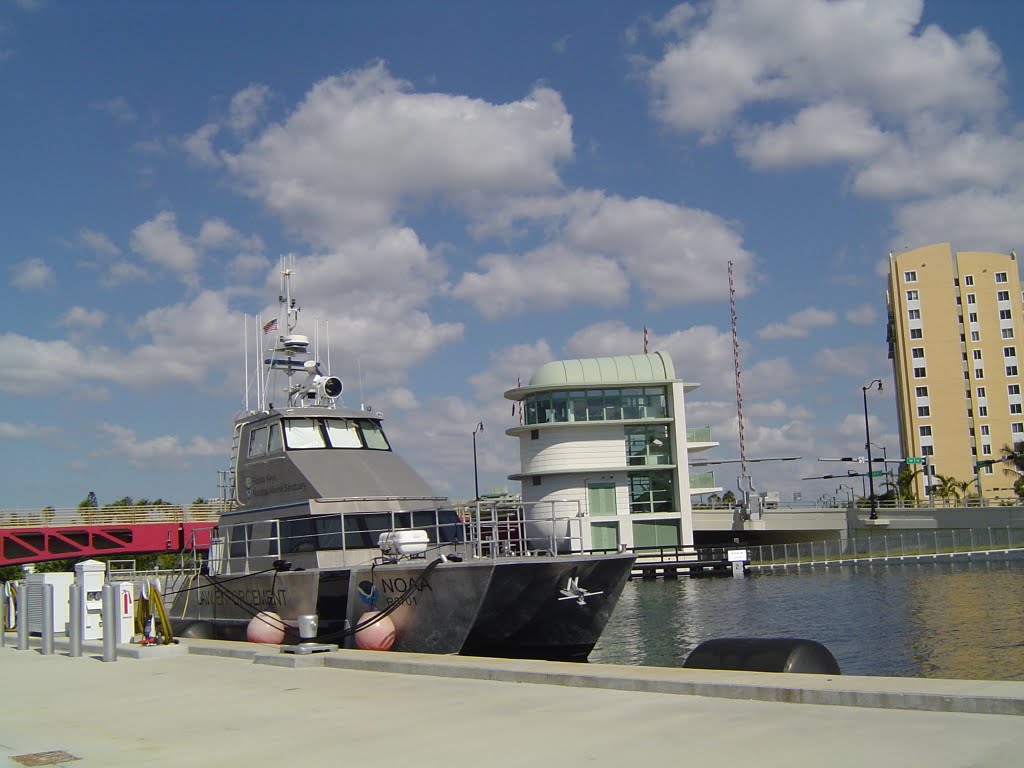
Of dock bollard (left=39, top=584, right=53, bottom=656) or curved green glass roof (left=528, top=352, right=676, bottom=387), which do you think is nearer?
dock bollard (left=39, top=584, right=53, bottom=656)

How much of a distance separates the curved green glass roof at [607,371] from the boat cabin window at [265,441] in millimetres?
35688

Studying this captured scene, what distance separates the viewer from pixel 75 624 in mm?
16438

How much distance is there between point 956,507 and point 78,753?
230 ft

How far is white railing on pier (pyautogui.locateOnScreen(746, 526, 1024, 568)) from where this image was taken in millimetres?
53406

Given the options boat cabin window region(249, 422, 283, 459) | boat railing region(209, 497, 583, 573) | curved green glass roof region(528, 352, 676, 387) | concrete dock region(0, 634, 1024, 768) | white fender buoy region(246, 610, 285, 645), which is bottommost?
white fender buoy region(246, 610, 285, 645)

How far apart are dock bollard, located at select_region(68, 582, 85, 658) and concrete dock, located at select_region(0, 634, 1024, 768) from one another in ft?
13.5

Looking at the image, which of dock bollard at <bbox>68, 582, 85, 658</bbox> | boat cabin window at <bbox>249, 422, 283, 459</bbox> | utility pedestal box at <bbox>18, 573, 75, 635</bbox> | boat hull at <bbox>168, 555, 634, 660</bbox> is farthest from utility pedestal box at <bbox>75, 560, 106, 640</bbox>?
boat cabin window at <bbox>249, 422, 283, 459</bbox>

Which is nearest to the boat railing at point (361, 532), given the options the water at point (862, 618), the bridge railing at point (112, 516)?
the water at point (862, 618)

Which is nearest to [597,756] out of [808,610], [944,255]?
[808,610]

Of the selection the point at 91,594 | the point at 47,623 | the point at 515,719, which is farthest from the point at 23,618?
the point at 515,719

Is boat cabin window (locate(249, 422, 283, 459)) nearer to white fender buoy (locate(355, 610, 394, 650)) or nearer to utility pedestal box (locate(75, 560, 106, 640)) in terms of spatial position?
utility pedestal box (locate(75, 560, 106, 640))

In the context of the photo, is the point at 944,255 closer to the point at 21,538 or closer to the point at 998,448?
the point at 998,448

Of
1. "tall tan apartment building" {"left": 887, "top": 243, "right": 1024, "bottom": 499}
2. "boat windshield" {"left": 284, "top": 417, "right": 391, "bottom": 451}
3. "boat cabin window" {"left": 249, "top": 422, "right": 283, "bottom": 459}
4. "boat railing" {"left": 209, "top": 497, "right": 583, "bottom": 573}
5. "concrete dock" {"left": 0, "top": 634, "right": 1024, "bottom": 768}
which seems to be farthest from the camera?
"tall tan apartment building" {"left": 887, "top": 243, "right": 1024, "bottom": 499}

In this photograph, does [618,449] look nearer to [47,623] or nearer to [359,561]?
[359,561]
